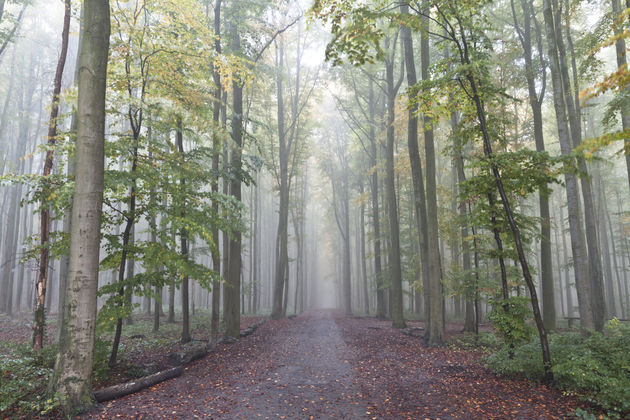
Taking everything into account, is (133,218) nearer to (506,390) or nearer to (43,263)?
(43,263)

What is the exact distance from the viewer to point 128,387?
17.9 feet

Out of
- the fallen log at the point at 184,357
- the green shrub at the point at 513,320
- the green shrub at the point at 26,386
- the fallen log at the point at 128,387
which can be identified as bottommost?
the fallen log at the point at 184,357

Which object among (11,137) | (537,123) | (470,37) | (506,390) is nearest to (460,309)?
(537,123)

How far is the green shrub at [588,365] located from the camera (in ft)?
15.0

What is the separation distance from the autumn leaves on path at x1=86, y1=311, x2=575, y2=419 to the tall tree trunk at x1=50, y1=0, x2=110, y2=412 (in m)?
0.66

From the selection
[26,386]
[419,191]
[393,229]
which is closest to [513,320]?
[419,191]

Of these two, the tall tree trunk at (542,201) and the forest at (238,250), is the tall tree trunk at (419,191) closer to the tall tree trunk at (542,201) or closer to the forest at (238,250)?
the forest at (238,250)

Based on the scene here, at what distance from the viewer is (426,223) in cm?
1071

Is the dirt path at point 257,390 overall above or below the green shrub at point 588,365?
below

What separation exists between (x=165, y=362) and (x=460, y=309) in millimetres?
20869

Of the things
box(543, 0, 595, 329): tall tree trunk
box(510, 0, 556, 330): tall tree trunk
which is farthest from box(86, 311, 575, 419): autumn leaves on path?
box(510, 0, 556, 330): tall tree trunk

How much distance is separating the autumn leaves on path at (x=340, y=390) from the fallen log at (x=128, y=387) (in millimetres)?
157

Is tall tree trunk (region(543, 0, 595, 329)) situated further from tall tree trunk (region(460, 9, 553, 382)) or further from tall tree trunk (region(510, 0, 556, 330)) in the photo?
tall tree trunk (region(460, 9, 553, 382))

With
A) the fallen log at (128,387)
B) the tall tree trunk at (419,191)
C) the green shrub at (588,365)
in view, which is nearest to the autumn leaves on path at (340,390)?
the fallen log at (128,387)
